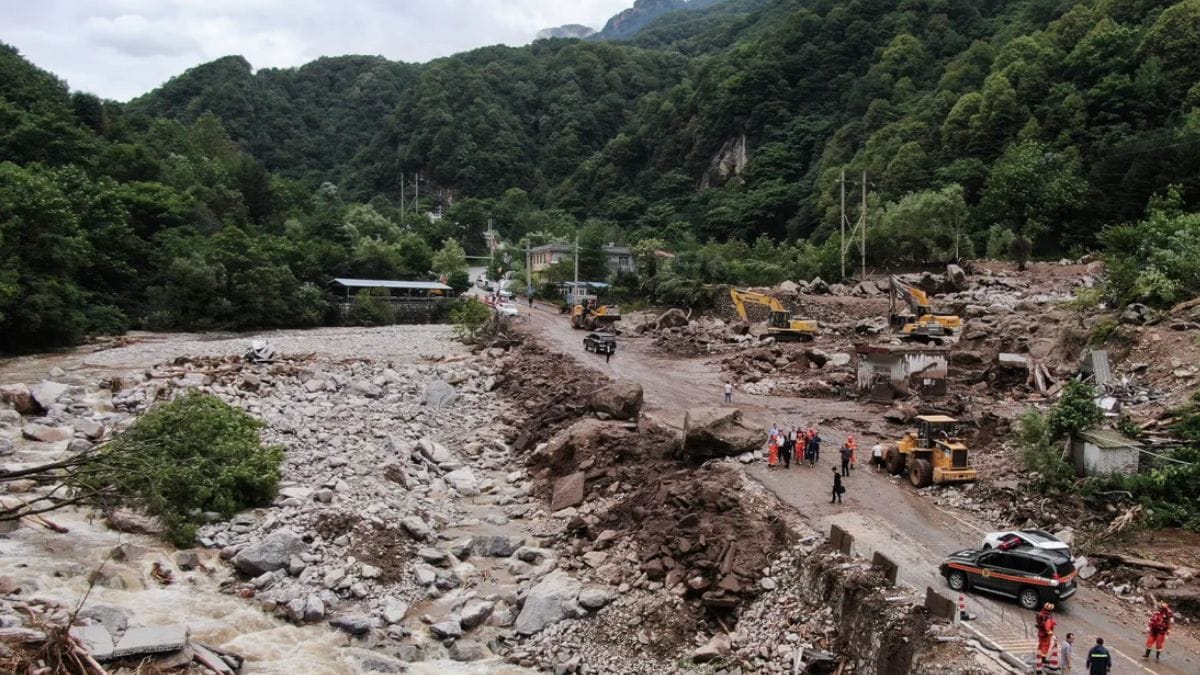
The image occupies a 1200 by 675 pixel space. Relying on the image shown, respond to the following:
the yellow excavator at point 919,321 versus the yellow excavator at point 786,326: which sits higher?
the yellow excavator at point 919,321

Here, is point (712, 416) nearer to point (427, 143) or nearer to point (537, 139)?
point (427, 143)

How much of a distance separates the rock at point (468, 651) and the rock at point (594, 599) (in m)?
1.98

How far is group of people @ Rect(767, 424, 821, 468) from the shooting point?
18.8 m

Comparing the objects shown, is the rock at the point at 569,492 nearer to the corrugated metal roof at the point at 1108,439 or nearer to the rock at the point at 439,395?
the rock at the point at 439,395

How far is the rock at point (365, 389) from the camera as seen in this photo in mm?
29859

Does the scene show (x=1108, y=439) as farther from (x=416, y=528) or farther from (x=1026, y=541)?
(x=416, y=528)

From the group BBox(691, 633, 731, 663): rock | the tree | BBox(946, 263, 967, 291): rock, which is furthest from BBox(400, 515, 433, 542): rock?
the tree

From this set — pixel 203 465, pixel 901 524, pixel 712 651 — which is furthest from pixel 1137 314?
pixel 203 465

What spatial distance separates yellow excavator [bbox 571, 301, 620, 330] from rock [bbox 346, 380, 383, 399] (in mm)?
18440

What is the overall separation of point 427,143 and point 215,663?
127m

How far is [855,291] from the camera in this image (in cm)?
4819

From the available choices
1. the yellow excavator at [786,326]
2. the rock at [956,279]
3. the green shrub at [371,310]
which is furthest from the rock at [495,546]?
the green shrub at [371,310]

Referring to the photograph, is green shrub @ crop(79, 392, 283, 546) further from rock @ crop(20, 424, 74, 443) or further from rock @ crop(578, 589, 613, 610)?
rock @ crop(578, 589, 613, 610)

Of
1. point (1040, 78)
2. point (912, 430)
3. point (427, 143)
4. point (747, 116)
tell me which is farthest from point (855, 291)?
point (427, 143)
